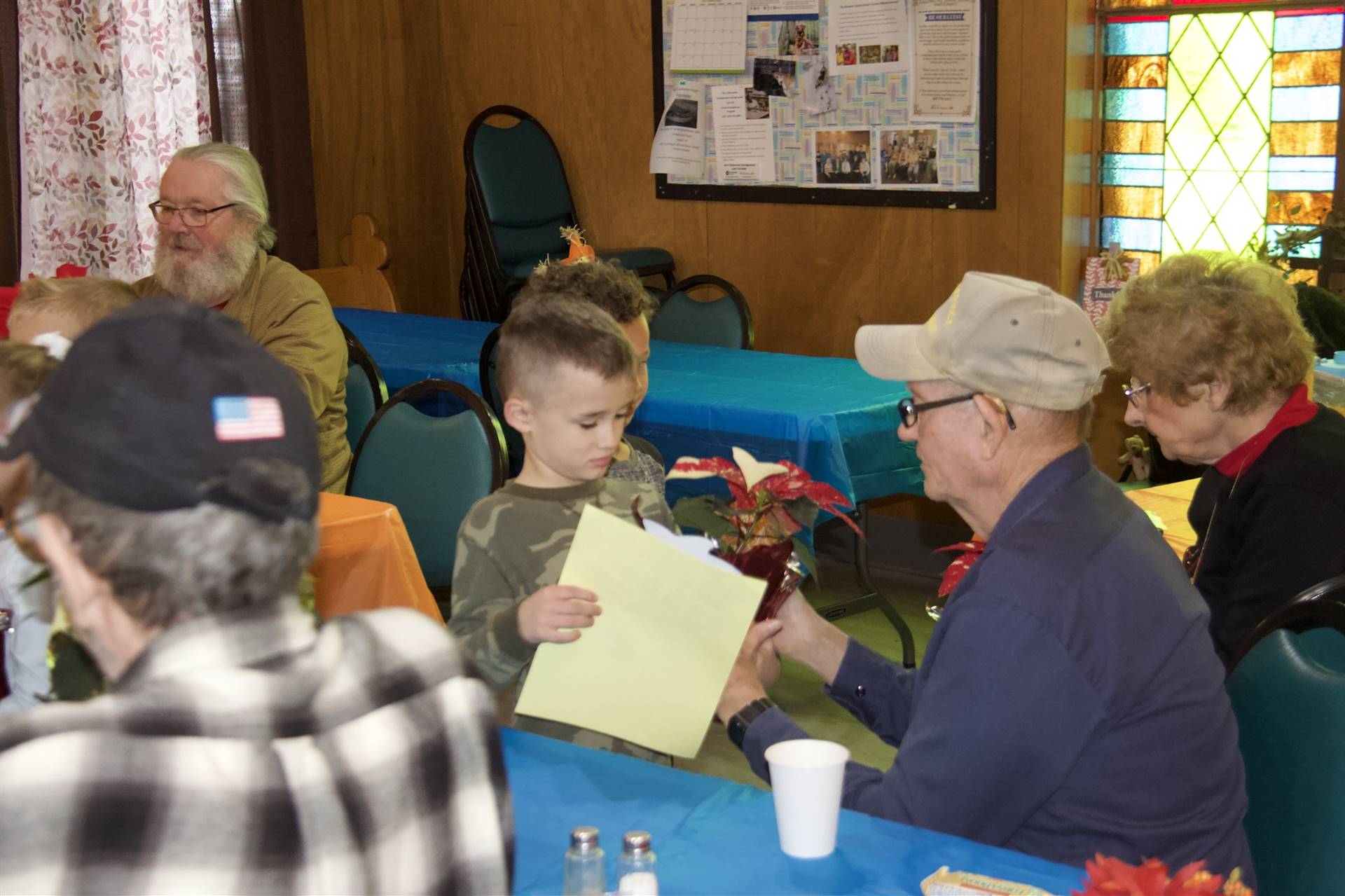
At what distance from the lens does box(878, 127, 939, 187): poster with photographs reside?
491 cm

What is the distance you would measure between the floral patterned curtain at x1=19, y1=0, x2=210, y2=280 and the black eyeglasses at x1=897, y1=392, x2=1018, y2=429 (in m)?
4.32

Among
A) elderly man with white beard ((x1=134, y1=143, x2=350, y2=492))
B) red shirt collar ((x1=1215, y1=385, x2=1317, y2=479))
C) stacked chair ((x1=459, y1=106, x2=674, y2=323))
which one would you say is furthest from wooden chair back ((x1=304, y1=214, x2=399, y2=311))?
red shirt collar ((x1=1215, y1=385, x2=1317, y2=479))

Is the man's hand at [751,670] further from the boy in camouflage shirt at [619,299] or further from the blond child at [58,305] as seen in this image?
the blond child at [58,305]

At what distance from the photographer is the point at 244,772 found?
0.79 meters

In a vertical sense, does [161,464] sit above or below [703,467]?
→ above

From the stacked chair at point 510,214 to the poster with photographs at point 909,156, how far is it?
1.04 metres

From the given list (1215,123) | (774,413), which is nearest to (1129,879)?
(774,413)

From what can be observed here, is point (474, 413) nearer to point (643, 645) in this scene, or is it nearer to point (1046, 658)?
point (643, 645)

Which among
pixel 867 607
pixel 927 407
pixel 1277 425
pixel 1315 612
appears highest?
pixel 927 407

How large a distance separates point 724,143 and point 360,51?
197 cm

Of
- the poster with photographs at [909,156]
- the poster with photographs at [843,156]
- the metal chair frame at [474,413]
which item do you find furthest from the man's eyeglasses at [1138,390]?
the poster with photographs at [843,156]

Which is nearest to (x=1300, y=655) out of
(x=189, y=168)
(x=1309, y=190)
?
(x=189, y=168)

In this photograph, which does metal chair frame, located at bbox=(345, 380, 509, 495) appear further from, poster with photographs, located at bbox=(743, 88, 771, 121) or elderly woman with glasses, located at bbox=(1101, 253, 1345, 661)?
poster with photographs, located at bbox=(743, 88, 771, 121)

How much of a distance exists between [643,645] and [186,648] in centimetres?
77
